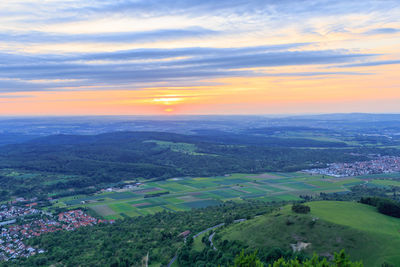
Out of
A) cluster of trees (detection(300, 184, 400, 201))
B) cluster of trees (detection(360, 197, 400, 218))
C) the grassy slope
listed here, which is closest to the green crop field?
cluster of trees (detection(300, 184, 400, 201))

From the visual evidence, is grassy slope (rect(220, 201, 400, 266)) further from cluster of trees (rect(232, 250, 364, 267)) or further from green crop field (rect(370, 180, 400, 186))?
green crop field (rect(370, 180, 400, 186))

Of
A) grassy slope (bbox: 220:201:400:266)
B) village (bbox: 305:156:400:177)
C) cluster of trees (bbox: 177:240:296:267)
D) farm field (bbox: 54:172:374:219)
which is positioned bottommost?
farm field (bbox: 54:172:374:219)

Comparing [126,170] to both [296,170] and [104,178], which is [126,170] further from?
[296,170]

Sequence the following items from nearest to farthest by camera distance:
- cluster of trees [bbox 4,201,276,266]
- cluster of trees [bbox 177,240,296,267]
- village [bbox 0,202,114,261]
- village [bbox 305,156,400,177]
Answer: cluster of trees [bbox 177,240,296,267] < cluster of trees [bbox 4,201,276,266] < village [bbox 0,202,114,261] < village [bbox 305,156,400,177]

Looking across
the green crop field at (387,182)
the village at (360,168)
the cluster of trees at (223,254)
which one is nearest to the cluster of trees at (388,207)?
the cluster of trees at (223,254)

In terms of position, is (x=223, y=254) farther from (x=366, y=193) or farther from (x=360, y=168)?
(x=360, y=168)
